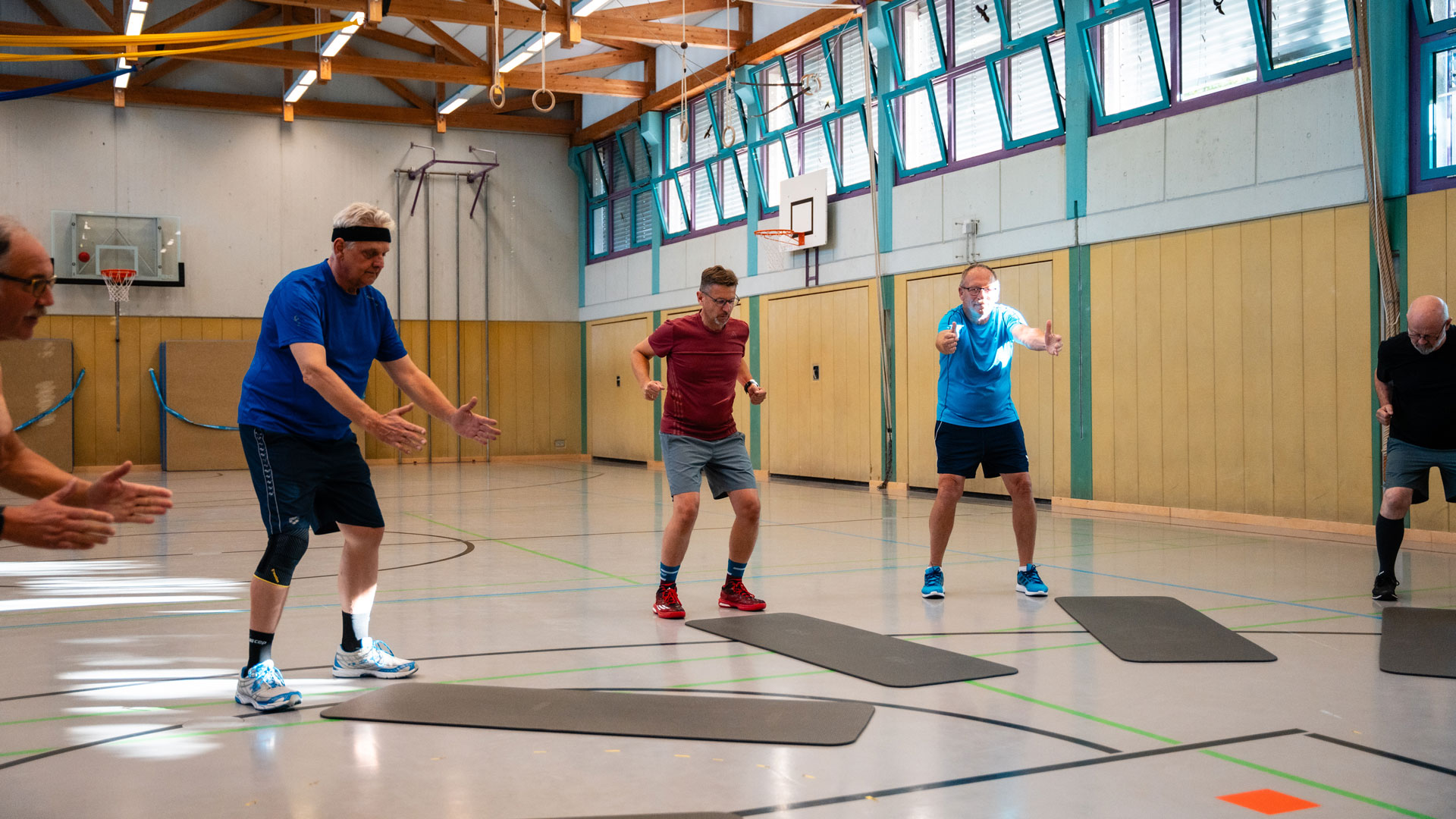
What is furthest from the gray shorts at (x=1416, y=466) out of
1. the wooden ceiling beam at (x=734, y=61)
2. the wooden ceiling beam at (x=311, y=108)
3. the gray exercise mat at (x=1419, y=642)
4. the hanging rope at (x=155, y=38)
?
the wooden ceiling beam at (x=311, y=108)

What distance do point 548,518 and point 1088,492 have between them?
5230 mm

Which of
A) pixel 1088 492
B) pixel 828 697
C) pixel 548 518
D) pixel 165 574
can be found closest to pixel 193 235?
pixel 548 518

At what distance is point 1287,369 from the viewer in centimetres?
944

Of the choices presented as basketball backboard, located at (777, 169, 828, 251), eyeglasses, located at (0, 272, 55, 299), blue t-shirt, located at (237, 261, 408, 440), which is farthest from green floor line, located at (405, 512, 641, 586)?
basketball backboard, located at (777, 169, 828, 251)

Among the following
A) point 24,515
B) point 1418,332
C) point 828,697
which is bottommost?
point 828,697

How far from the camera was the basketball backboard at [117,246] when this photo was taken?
17.7 metres

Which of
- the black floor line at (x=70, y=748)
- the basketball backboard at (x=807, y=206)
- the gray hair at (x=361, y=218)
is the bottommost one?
the black floor line at (x=70, y=748)

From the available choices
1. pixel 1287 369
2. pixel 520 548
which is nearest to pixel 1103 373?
pixel 1287 369

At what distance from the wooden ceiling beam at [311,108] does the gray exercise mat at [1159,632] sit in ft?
55.8

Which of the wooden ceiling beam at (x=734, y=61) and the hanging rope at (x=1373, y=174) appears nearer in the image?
the hanging rope at (x=1373, y=174)

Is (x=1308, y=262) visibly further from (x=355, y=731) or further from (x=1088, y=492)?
(x=355, y=731)

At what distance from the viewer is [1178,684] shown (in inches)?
162

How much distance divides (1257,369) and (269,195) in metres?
15.7

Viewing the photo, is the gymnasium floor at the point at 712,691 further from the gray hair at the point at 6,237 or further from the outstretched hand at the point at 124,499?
the gray hair at the point at 6,237
